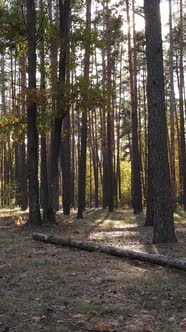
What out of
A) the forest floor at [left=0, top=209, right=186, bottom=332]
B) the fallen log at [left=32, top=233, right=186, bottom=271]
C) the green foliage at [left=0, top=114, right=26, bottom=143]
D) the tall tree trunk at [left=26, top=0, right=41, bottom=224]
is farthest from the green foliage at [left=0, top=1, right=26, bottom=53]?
the forest floor at [left=0, top=209, right=186, bottom=332]

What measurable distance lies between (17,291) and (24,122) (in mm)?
9948

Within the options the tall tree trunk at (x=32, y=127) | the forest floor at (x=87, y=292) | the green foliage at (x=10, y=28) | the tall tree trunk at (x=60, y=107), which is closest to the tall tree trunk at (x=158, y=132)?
the forest floor at (x=87, y=292)

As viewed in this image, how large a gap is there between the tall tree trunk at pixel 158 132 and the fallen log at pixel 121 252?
5.76 ft

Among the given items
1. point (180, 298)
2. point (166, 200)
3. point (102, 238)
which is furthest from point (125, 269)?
point (102, 238)

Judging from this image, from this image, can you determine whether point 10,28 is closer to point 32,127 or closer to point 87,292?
point 32,127

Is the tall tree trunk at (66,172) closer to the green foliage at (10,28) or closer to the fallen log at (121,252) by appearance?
the green foliage at (10,28)

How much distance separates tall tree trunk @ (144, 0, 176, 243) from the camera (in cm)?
1060

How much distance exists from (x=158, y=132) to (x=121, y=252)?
3299 millimetres

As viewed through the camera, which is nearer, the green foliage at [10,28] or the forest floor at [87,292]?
the forest floor at [87,292]

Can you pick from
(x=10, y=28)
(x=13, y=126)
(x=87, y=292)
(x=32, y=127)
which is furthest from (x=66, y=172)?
(x=87, y=292)

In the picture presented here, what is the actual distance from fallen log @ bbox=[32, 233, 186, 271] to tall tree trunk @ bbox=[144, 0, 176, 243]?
176 centimetres

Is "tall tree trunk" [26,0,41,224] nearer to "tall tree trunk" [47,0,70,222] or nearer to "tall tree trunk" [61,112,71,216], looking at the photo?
"tall tree trunk" [47,0,70,222]

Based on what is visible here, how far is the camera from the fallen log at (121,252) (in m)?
7.74

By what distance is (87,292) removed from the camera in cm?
655
